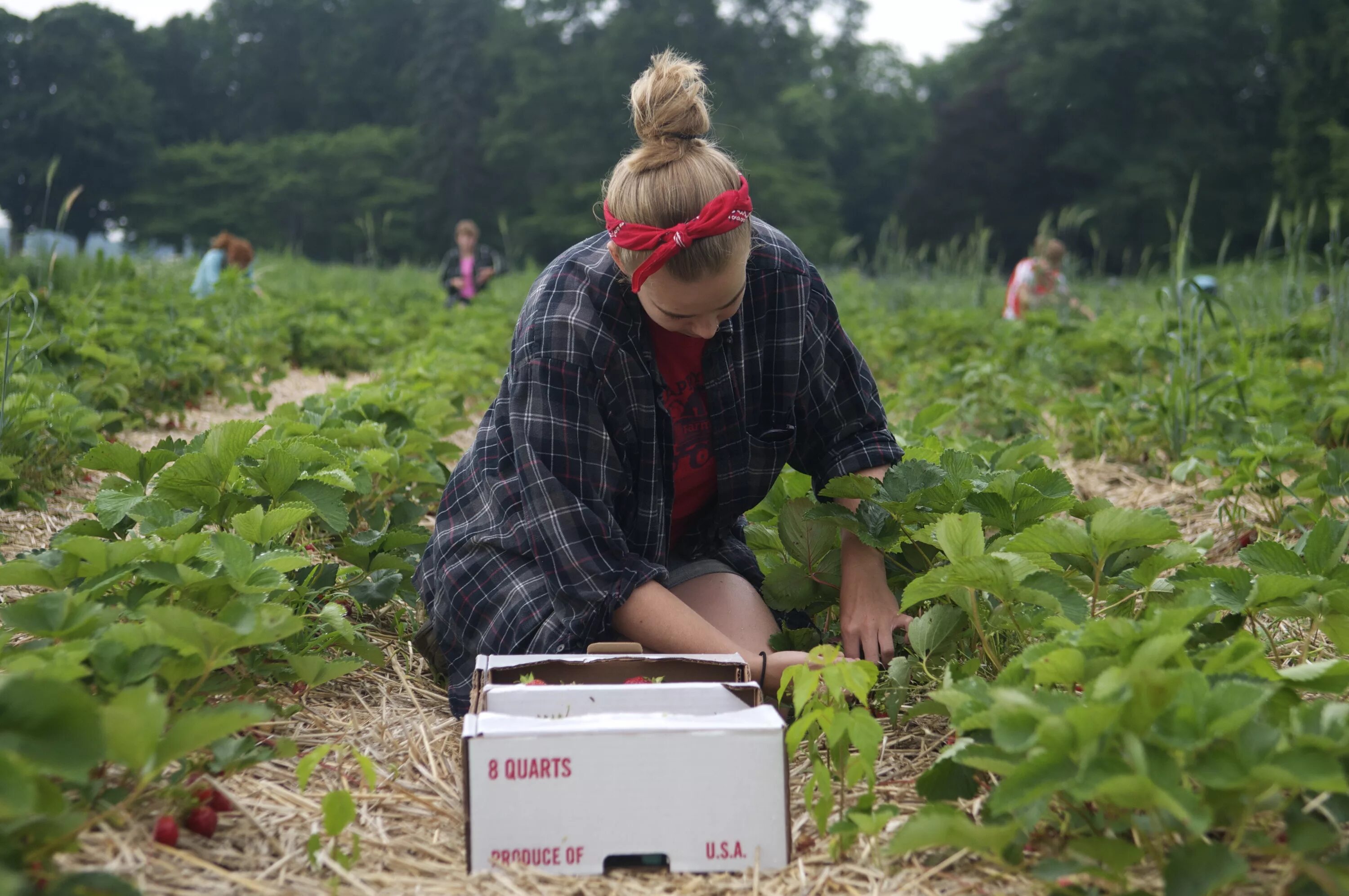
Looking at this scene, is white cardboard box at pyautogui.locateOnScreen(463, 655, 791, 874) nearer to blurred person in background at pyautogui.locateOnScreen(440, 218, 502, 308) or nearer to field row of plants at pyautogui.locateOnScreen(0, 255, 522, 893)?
field row of plants at pyautogui.locateOnScreen(0, 255, 522, 893)

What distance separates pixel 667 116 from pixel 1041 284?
6.60m

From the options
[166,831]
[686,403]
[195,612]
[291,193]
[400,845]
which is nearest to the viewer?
[166,831]

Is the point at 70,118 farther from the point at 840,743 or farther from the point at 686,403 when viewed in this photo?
the point at 840,743

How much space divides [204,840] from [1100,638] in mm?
1123

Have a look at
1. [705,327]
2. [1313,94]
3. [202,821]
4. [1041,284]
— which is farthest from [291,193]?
[202,821]

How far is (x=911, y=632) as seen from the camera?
182cm

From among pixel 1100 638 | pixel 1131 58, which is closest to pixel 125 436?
pixel 1100 638

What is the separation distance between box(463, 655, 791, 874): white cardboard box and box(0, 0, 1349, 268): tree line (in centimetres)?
2243

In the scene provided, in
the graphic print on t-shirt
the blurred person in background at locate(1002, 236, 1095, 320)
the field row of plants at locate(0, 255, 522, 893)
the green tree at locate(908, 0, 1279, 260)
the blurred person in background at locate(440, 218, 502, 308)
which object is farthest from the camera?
the green tree at locate(908, 0, 1279, 260)

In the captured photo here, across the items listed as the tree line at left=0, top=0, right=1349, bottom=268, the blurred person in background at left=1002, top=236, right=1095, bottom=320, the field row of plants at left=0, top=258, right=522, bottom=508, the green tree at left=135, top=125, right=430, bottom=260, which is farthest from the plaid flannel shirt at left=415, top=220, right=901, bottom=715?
the green tree at left=135, top=125, right=430, bottom=260

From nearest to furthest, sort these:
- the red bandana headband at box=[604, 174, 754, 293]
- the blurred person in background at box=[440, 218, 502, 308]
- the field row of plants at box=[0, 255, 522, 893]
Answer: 1. the field row of plants at box=[0, 255, 522, 893]
2. the red bandana headband at box=[604, 174, 754, 293]
3. the blurred person in background at box=[440, 218, 502, 308]

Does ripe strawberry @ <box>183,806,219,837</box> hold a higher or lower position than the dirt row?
higher

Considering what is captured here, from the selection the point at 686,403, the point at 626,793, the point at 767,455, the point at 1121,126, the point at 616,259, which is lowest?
the point at 626,793

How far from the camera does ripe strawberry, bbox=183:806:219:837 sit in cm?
137
